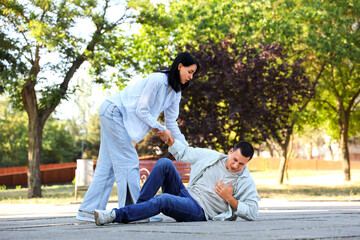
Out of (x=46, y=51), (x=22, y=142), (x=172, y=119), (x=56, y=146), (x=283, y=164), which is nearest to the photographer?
(x=172, y=119)

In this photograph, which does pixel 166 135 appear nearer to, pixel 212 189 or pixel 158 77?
pixel 158 77

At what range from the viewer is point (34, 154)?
17.2 m

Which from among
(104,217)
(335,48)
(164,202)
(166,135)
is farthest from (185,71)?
(335,48)

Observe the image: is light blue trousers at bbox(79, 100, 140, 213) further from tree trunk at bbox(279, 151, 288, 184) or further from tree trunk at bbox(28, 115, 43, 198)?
tree trunk at bbox(279, 151, 288, 184)

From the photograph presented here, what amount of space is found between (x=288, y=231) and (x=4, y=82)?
42.1 feet

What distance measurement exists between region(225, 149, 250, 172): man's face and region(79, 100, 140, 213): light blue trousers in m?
0.96

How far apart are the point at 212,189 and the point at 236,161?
0.43 m

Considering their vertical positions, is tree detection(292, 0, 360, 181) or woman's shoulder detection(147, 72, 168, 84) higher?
tree detection(292, 0, 360, 181)

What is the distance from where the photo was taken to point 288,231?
170 inches

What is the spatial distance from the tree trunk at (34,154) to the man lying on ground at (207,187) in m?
12.2

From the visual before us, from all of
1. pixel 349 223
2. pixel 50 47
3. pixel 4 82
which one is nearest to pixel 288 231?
pixel 349 223

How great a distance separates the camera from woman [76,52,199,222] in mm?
5449

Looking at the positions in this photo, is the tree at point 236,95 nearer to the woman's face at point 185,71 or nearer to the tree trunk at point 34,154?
the tree trunk at point 34,154

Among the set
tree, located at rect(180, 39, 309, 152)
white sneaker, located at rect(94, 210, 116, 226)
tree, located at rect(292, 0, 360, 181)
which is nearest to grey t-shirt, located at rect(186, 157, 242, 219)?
white sneaker, located at rect(94, 210, 116, 226)
